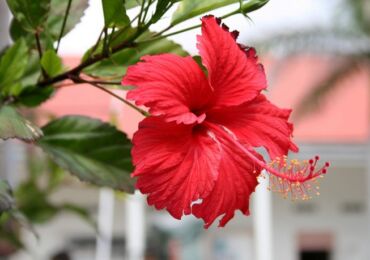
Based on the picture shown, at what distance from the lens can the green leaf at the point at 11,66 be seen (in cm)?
64

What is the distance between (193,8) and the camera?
1.93 feet

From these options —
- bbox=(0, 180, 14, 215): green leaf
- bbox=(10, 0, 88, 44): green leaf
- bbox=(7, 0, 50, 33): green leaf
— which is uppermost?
bbox=(10, 0, 88, 44): green leaf

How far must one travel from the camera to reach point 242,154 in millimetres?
526

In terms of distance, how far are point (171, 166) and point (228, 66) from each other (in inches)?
3.5

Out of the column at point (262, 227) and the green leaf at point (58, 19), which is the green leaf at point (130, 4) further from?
the column at point (262, 227)

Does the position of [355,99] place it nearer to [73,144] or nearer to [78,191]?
[78,191]

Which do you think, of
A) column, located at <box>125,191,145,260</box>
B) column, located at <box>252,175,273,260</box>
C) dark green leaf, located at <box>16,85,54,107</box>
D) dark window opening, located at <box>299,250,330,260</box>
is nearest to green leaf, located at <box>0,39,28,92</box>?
dark green leaf, located at <box>16,85,54,107</box>

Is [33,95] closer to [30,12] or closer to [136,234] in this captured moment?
[30,12]

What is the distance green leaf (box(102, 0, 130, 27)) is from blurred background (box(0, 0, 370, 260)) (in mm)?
5467

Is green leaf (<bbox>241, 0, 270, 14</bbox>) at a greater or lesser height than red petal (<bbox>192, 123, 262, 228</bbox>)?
greater

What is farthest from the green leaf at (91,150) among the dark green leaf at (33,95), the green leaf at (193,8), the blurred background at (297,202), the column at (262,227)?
the column at (262,227)

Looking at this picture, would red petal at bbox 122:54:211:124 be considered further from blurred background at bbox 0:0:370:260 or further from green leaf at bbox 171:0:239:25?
blurred background at bbox 0:0:370:260

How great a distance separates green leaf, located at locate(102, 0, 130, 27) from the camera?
535 millimetres

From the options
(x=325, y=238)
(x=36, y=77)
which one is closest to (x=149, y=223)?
(x=325, y=238)
